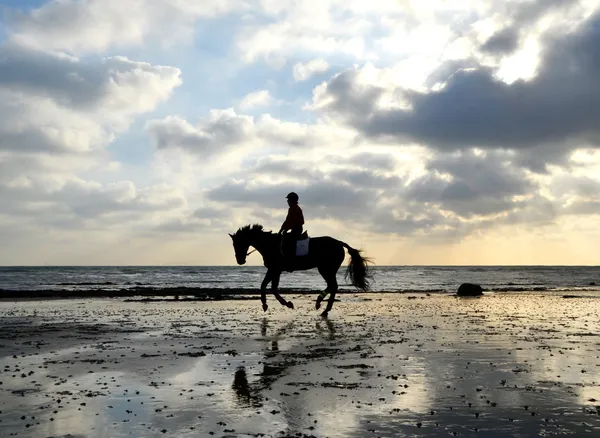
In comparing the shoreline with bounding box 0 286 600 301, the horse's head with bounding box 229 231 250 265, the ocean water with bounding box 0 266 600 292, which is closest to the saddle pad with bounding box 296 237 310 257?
the horse's head with bounding box 229 231 250 265

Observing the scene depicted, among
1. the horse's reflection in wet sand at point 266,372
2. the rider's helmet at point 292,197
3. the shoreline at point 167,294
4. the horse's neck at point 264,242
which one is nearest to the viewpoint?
the horse's reflection in wet sand at point 266,372

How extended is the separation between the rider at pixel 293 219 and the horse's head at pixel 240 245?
140cm

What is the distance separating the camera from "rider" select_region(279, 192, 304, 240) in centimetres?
2011

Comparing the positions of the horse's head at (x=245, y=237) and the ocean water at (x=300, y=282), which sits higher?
the horse's head at (x=245, y=237)

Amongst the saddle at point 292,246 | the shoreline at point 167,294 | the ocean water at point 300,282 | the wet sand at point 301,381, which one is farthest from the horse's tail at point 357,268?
the ocean water at point 300,282

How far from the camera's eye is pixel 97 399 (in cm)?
816

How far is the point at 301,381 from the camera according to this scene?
9352 millimetres

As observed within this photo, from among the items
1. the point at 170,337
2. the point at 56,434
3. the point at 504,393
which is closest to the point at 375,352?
the point at 504,393

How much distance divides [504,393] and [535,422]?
1512mm

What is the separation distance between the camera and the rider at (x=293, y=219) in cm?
2011

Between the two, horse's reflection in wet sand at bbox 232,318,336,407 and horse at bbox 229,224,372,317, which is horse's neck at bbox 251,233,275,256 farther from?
horse's reflection in wet sand at bbox 232,318,336,407

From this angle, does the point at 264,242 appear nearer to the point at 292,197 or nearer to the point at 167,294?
the point at 292,197

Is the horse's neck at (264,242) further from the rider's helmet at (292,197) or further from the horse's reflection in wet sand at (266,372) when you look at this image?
the horse's reflection in wet sand at (266,372)

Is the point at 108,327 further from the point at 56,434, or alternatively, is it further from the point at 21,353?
the point at 56,434
